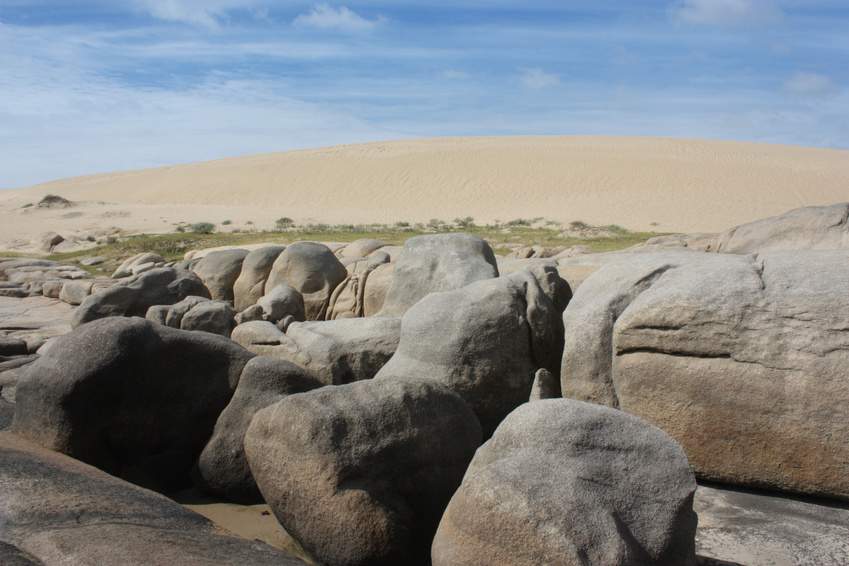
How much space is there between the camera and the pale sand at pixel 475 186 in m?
39.2

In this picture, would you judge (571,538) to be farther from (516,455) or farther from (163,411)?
(163,411)

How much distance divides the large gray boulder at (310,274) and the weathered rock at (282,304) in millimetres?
292

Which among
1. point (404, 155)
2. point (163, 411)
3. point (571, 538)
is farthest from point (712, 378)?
point (404, 155)

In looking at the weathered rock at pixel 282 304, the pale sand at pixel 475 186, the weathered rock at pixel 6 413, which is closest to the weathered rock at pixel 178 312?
the weathered rock at pixel 282 304

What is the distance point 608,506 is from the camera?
4.59 metres

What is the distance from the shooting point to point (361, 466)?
18.4 feet

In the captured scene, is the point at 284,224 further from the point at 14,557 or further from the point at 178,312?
the point at 14,557

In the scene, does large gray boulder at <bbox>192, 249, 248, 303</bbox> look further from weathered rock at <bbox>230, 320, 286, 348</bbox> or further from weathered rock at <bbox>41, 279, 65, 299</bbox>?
weathered rock at <bbox>230, 320, 286, 348</bbox>

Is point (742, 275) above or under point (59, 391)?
above

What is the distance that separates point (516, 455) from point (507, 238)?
19967mm

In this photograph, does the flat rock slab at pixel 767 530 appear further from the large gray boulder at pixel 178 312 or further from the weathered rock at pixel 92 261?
the weathered rock at pixel 92 261

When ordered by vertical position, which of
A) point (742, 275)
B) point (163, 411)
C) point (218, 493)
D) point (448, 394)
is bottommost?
point (218, 493)

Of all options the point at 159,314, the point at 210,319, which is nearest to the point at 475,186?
the point at 159,314

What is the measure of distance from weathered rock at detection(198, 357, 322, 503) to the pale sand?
27.7 meters
